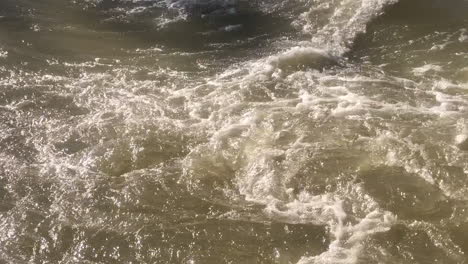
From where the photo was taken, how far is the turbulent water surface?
5.93m

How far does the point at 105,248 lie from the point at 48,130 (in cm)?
275

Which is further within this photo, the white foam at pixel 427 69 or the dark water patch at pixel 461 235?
the white foam at pixel 427 69

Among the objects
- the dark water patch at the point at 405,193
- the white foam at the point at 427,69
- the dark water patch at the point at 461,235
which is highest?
the white foam at the point at 427,69

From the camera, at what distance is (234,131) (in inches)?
297

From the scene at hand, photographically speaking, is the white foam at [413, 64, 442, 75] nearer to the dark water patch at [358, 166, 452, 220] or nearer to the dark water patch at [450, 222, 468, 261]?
the dark water patch at [358, 166, 452, 220]

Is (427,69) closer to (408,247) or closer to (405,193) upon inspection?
(405,193)

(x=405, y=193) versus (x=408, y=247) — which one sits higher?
(x=405, y=193)

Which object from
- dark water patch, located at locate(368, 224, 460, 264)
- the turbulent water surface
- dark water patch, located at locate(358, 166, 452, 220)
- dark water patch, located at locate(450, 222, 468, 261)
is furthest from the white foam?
dark water patch, located at locate(368, 224, 460, 264)

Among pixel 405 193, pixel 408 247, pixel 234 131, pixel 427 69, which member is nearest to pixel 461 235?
pixel 408 247

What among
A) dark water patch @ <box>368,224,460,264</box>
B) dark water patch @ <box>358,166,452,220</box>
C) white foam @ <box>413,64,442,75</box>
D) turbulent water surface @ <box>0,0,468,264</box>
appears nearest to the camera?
dark water patch @ <box>368,224,460,264</box>

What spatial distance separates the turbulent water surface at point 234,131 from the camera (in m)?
5.93

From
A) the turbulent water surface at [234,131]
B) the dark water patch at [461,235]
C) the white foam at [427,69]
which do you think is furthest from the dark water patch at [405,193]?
the white foam at [427,69]

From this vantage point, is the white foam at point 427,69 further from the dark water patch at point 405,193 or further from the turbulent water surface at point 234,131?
the dark water patch at point 405,193

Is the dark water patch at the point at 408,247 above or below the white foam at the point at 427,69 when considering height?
below
